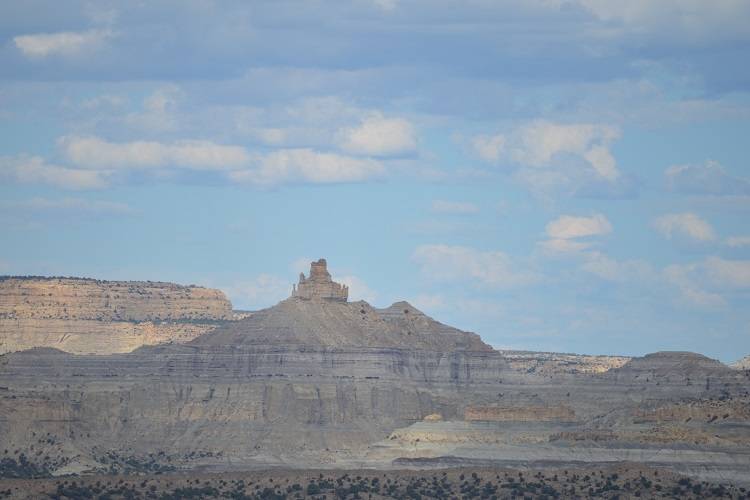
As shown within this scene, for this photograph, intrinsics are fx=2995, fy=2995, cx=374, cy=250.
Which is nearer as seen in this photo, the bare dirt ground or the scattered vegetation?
the scattered vegetation

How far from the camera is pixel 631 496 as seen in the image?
18338 cm

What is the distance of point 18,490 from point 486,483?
30.3m

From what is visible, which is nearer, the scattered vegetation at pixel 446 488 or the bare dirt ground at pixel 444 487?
the scattered vegetation at pixel 446 488

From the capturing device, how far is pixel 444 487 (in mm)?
195875

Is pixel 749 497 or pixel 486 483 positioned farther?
pixel 486 483

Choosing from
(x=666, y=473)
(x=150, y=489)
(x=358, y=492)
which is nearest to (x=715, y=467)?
(x=666, y=473)

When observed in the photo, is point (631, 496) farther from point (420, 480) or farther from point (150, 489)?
point (150, 489)

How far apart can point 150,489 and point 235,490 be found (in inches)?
220

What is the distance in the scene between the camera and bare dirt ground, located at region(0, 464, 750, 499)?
187 meters

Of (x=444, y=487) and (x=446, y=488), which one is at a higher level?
(x=444, y=487)

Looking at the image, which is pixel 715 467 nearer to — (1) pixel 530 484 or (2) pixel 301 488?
(1) pixel 530 484

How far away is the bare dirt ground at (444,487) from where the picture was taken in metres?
187

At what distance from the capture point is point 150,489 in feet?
642

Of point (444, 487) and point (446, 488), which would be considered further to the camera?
point (444, 487)
